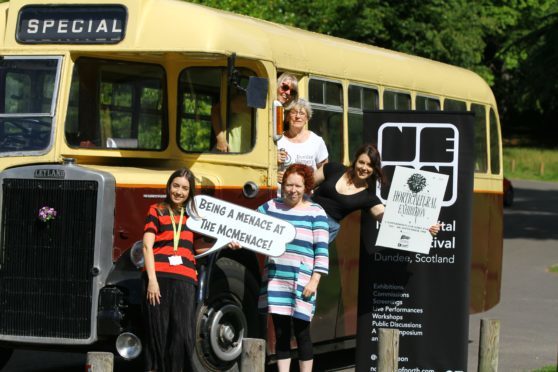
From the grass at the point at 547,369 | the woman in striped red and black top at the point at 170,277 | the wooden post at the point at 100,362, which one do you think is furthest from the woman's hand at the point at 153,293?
the grass at the point at 547,369

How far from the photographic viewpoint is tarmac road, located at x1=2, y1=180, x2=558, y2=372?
12.9 m

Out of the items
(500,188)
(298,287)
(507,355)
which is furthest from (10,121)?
(500,188)

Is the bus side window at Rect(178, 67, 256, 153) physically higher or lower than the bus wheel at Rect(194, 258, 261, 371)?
higher

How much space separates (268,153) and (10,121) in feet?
6.71

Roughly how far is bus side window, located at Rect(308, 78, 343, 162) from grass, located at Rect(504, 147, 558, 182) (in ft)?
159

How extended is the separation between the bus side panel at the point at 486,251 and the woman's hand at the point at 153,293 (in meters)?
6.03

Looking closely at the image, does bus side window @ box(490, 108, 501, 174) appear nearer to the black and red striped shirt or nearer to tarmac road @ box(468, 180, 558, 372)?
tarmac road @ box(468, 180, 558, 372)

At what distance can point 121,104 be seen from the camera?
10.9 m

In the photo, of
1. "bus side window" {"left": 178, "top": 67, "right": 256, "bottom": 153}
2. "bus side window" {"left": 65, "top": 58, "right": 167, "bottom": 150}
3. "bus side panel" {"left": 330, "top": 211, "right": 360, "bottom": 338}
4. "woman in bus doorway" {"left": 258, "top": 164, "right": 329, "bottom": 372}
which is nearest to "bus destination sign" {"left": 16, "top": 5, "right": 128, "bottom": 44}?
"bus side window" {"left": 65, "top": 58, "right": 167, "bottom": 150}

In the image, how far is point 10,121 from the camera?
1059cm

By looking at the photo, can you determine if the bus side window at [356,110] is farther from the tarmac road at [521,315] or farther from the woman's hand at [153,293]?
the woman's hand at [153,293]

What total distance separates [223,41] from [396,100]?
11.4 feet

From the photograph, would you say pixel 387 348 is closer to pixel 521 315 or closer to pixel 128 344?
pixel 128 344

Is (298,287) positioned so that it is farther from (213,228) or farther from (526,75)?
(526,75)
